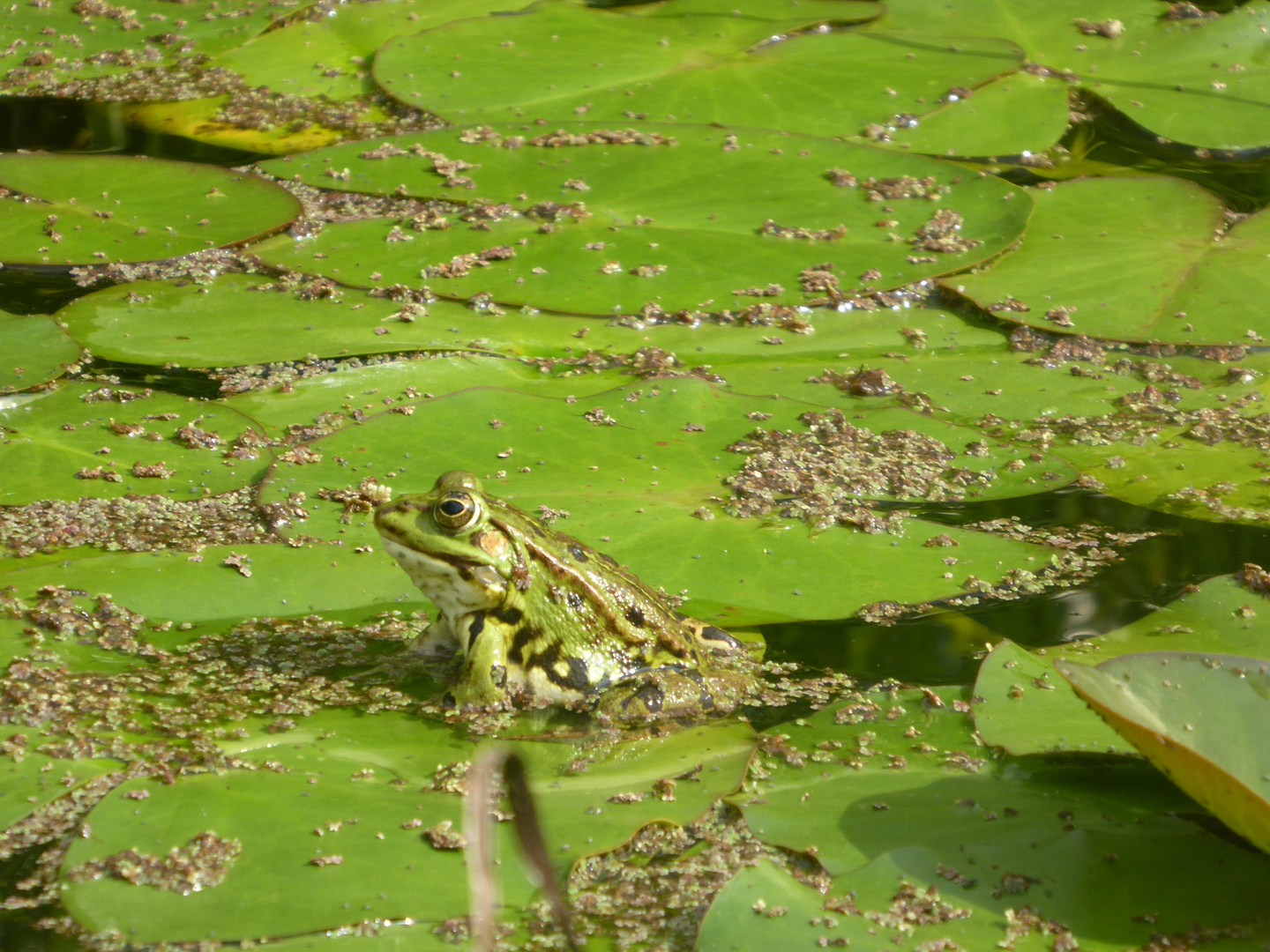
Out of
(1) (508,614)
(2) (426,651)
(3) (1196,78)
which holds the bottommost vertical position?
(2) (426,651)

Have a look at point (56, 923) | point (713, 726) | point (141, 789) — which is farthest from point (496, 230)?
point (56, 923)

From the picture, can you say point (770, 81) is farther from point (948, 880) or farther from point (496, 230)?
point (948, 880)

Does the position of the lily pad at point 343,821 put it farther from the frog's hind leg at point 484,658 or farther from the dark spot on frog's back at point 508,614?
the dark spot on frog's back at point 508,614

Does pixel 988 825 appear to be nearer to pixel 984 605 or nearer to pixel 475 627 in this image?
pixel 984 605

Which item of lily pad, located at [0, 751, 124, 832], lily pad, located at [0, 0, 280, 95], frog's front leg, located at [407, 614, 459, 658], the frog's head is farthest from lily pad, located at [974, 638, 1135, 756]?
lily pad, located at [0, 0, 280, 95]

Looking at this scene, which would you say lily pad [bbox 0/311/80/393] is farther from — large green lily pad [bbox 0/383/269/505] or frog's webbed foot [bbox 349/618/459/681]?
frog's webbed foot [bbox 349/618/459/681]

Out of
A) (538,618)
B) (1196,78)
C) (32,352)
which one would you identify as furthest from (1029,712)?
(1196,78)
